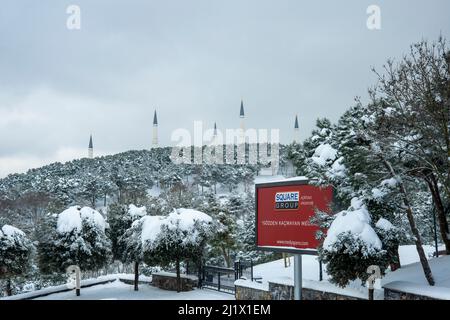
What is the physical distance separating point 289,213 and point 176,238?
781 centimetres

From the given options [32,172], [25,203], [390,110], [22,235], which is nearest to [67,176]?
[32,172]

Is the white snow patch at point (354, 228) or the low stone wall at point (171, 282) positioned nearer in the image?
the white snow patch at point (354, 228)

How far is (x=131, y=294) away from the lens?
20.1m

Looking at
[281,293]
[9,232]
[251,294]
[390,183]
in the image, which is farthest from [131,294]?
[390,183]

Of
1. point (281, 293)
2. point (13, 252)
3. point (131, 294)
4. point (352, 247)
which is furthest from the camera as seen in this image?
point (13, 252)

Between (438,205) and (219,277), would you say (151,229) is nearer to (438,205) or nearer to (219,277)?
(219,277)

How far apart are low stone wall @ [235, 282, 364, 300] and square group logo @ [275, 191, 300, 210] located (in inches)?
97.1

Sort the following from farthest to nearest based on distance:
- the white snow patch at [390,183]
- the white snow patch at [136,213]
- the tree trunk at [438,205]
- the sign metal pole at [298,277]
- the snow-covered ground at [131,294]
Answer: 1. the white snow patch at [136,213]
2. the snow-covered ground at [131,294]
3. the tree trunk at [438,205]
4. the sign metal pole at [298,277]
5. the white snow patch at [390,183]

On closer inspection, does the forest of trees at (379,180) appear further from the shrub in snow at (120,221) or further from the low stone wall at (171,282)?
the low stone wall at (171,282)

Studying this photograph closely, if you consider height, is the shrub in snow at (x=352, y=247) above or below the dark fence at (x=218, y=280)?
above

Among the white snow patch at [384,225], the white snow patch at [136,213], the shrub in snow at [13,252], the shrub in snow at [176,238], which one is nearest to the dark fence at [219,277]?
the shrub in snow at [176,238]

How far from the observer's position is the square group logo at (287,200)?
500 inches

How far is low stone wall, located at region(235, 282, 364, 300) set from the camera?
12.2 meters

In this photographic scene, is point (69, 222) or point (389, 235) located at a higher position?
point (389, 235)
